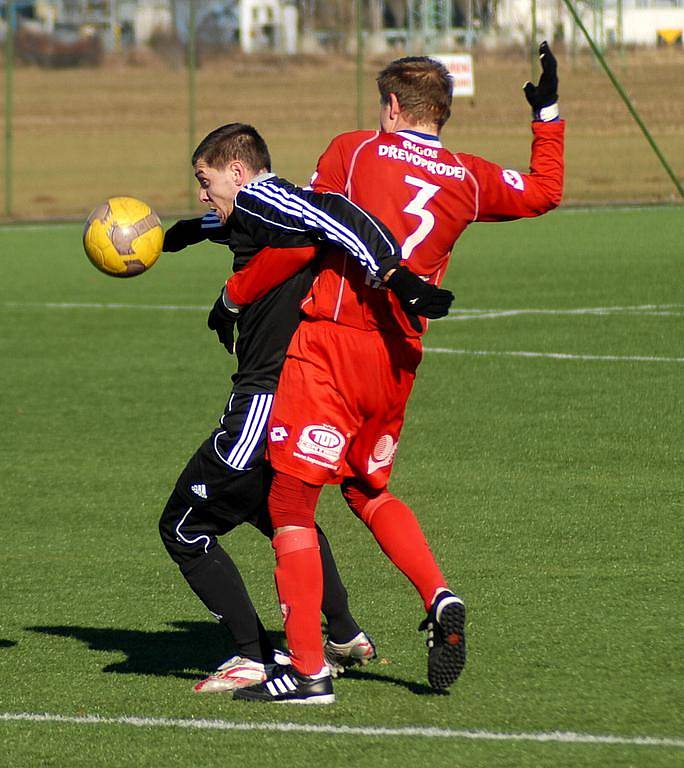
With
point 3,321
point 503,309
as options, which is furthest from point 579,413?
point 3,321

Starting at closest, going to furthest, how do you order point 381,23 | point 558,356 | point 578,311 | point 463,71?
point 558,356, point 578,311, point 463,71, point 381,23

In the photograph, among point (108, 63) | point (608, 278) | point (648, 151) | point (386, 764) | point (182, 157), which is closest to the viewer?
point (386, 764)

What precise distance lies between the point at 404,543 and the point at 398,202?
3.51 feet

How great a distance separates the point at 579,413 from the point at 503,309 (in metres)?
5.45

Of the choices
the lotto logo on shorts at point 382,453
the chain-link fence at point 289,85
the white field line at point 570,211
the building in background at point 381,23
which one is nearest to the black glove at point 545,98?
the lotto logo on shorts at point 382,453

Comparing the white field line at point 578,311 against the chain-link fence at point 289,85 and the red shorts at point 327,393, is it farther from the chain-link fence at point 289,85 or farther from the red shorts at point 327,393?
the chain-link fence at point 289,85

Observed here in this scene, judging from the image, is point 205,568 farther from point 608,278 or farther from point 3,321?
point 608,278

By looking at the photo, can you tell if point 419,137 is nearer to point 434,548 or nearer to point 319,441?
point 319,441

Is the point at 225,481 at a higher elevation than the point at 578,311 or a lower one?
higher

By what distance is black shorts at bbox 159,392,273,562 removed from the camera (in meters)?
5.38

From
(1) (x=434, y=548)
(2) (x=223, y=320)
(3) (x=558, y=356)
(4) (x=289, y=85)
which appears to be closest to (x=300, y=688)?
(2) (x=223, y=320)

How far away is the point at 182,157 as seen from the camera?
3512 cm

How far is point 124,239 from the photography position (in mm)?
6301

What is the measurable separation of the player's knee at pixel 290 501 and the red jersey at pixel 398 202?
0.52 metres
